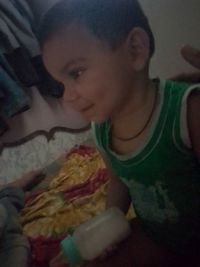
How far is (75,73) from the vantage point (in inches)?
25.3

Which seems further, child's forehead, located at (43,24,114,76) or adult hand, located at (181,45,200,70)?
adult hand, located at (181,45,200,70)

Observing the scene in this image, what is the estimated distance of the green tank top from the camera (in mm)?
669

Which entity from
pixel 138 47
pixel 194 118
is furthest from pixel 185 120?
pixel 138 47

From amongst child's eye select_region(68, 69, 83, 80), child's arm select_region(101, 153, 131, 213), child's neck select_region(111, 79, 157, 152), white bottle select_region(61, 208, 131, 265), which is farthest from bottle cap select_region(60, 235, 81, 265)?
child's eye select_region(68, 69, 83, 80)

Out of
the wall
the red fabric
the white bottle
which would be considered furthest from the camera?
the wall

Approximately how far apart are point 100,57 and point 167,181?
0.81 feet

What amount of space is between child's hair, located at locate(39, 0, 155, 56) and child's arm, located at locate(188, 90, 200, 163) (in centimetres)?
15

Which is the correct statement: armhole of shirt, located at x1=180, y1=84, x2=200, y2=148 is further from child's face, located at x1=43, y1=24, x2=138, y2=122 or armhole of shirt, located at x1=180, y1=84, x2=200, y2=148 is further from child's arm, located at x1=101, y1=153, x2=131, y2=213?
child's arm, located at x1=101, y1=153, x2=131, y2=213

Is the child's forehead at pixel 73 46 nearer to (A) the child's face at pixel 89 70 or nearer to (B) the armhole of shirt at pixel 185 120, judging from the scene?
(A) the child's face at pixel 89 70

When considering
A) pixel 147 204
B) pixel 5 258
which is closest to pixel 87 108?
pixel 147 204

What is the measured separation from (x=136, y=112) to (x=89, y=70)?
0.40ft

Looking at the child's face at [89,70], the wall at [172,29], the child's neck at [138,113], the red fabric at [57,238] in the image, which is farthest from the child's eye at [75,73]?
the wall at [172,29]

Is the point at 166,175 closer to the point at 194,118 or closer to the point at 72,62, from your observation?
the point at 194,118

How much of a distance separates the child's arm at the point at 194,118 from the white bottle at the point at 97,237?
232 mm
